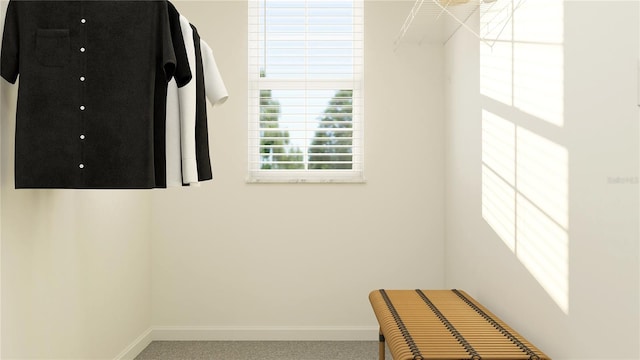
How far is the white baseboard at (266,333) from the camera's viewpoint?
142 inches

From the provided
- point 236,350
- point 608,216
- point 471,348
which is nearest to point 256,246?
point 236,350

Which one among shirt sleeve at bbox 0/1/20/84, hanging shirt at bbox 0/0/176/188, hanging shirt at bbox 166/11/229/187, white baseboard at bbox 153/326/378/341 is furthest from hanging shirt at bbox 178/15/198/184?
white baseboard at bbox 153/326/378/341

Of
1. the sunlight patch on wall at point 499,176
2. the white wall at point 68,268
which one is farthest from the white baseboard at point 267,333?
the sunlight patch on wall at point 499,176

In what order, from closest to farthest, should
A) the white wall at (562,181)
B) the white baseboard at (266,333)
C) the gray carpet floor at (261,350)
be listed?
the white wall at (562,181), the gray carpet floor at (261,350), the white baseboard at (266,333)

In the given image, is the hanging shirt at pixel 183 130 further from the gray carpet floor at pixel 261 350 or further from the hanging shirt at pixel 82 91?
the gray carpet floor at pixel 261 350

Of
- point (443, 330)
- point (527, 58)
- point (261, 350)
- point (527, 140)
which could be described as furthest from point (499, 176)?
point (261, 350)

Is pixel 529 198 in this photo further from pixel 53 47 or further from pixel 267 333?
pixel 267 333

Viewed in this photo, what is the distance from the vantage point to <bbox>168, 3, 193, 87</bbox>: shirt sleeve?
2.16 meters

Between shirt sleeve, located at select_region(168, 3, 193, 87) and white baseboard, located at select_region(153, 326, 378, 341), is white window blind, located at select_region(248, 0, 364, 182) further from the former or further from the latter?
shirt sleeve, located at select_region(168, 3, 193, 87)

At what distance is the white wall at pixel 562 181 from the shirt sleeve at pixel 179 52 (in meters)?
1.44

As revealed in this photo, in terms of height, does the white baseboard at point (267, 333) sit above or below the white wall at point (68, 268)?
below

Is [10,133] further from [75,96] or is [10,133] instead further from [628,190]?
[628,190]

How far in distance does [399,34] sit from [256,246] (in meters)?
1.75

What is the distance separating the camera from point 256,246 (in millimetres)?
3641
